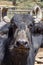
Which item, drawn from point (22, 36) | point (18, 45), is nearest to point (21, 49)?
point (18, 45)

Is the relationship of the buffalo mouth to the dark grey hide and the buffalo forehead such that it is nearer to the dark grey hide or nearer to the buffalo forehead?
the dark grey hide

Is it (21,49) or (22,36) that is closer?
(21,49)

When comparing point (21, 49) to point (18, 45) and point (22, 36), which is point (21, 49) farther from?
point (22, 36)

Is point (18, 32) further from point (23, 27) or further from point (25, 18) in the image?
point (25, 18)

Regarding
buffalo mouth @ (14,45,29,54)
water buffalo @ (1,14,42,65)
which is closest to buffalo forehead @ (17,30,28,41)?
water buffalo @ (1,14,42,65)

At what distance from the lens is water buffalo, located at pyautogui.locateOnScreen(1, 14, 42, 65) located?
7.82 ft

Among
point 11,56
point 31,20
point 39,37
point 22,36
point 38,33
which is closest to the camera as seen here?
point 22,36

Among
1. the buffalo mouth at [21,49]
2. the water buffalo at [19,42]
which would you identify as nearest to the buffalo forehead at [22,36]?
the water buffalo at [19,42]

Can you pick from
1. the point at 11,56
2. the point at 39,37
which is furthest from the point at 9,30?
the point at 39,37

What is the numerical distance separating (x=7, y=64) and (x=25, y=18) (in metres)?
0.56

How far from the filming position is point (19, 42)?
2338 mm

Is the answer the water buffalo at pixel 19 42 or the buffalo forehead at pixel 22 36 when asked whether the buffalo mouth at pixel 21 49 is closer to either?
the water buffalo at pixel 19 42

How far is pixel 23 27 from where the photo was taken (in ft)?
8.77

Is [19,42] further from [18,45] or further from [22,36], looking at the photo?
[22,36]
